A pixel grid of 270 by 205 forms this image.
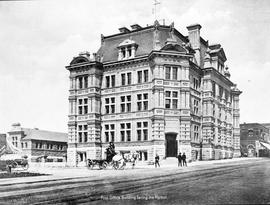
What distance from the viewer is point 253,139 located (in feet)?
226

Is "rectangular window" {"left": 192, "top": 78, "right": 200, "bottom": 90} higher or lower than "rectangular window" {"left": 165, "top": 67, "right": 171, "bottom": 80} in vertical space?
lower

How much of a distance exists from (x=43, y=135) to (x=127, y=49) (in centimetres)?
4175

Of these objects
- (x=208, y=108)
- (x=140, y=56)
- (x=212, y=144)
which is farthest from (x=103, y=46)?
(x=212, y=144)

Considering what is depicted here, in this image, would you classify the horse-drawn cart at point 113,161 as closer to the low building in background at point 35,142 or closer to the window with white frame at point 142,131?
the window with white frame at point 142,131

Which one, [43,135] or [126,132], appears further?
[43,135]

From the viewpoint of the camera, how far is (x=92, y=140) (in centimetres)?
4344

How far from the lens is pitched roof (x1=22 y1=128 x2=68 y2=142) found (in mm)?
75438

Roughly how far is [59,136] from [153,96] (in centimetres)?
4764

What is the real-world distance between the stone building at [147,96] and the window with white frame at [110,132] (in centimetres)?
12

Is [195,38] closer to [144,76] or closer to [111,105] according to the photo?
[144,76]

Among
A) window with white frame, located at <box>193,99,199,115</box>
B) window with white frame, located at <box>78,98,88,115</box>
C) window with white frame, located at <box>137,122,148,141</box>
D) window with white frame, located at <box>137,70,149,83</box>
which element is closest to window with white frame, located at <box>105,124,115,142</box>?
window with white frame, located at <box>78,98,88,115</box>

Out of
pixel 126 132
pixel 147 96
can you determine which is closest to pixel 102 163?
pixel 126 132

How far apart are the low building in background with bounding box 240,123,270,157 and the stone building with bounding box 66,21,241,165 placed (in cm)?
1803

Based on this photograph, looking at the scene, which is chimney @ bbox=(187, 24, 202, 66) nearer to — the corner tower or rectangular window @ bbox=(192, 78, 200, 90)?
rectangular window @ bbox=(192, 78, 200, 90)
